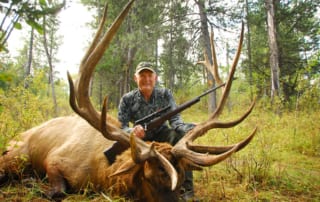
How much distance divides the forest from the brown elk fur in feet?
0.69

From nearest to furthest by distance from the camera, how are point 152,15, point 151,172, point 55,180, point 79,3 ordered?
1. point 151,172
2. point 55,180
3. point 152,15
4. point 79,3

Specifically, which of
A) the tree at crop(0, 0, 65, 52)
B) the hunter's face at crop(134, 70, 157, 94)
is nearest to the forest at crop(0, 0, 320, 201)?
the tree at crop(0, 0, 65, 52)

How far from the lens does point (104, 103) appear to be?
267 centimetres

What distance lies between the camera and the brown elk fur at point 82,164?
2.97 metres

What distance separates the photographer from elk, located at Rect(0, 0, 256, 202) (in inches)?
113

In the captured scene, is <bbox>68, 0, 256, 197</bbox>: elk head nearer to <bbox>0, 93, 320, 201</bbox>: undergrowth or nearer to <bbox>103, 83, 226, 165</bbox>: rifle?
<bbox>103, 83, 226, 165</bbox>: rifle

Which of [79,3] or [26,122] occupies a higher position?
[79,3]

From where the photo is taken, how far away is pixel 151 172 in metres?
2.92

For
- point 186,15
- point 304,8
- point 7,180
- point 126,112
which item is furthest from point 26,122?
point 304,8

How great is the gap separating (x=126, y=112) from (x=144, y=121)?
0.49 m

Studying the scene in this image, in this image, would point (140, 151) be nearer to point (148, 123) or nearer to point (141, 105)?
point (148, 123)

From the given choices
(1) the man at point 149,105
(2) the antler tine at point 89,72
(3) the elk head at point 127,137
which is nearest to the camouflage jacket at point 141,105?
(1) the man at point 149,105

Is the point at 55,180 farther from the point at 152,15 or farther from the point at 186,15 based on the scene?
the point at 152,15

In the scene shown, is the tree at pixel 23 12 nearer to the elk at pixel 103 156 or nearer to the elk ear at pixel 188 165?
the elk at pixel 103 156
